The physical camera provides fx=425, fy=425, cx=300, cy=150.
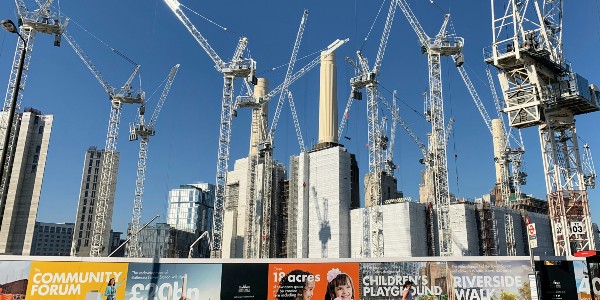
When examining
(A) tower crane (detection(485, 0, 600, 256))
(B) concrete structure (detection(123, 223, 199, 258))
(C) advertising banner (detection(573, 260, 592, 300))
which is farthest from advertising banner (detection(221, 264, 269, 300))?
(B) concrete structure (detection(123, 223, 199, 258))

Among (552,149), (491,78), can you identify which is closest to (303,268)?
(552,149)

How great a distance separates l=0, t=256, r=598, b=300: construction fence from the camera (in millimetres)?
18531

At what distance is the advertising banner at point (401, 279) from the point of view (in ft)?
62.1

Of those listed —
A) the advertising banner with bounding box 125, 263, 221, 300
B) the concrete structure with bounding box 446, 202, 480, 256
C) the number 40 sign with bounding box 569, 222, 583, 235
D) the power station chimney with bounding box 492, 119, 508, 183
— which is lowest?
the advertising banner with bounding box 125, 263, 221, 300

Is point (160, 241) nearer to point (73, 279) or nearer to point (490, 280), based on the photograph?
point (73, 279)

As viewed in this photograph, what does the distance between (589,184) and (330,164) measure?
168 ft

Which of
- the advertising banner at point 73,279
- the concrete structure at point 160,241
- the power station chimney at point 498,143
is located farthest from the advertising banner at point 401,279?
the concrete structure at point 160,241

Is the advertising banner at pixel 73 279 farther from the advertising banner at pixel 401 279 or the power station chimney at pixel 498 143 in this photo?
the power station chimney at pixel 498 143

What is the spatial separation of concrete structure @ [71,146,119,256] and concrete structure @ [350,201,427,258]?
8918cm

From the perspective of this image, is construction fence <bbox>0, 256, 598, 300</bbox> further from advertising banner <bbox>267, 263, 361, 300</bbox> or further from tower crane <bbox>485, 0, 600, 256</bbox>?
tower crane <bbox>485, 0, 600, 256</bbox>

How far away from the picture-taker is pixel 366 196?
113 m

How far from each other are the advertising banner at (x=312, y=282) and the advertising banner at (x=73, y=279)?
6.82 meters

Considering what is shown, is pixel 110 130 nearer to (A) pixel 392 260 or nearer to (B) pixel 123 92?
(B) pixel 123 92

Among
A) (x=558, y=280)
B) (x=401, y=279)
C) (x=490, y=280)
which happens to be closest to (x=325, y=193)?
(x=401, y=279)
